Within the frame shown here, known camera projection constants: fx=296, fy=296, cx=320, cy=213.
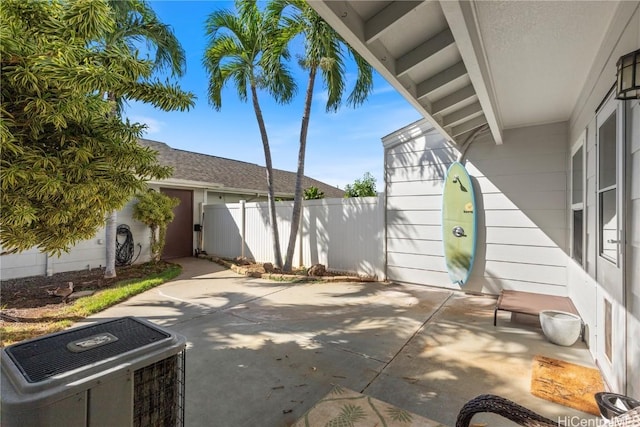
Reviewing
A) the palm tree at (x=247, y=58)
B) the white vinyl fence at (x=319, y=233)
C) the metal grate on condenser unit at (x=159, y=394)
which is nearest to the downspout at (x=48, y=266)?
the white vinyl fence at (x=319, y=233)

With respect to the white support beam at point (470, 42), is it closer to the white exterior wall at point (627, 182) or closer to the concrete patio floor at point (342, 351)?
the white exterior wall at point (627, 182)

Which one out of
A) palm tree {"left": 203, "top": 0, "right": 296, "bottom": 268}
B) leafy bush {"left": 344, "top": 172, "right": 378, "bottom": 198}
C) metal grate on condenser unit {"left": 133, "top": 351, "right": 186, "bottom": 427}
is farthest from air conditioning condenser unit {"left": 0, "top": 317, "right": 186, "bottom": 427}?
leafy bush {"left": 344, "top": 172, "right": 378, "bottom": 198}

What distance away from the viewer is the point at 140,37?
6723 mm

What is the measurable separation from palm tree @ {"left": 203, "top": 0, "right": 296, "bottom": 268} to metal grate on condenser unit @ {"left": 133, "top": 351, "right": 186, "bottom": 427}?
20.1 ft

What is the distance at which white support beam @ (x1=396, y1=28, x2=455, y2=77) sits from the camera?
104 inches

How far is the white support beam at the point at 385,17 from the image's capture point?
2164 mm

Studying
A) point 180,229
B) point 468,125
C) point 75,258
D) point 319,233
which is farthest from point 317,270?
point 75,258

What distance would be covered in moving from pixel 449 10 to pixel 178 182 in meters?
9.07

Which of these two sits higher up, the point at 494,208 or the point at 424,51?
the point at 424,51

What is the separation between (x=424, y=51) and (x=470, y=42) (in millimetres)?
550

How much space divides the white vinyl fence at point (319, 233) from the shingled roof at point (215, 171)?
180cm

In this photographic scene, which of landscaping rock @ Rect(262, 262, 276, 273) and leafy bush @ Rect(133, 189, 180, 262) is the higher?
leafy bush @ Rect(133, 189, 180, 262)

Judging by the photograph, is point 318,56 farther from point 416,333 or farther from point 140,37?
point 416,333

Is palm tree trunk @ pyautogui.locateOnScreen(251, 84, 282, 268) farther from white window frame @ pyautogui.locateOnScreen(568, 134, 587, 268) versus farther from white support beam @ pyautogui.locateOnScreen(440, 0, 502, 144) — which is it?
white window frame @ pyautogui.locateOnScreen(568, 134, 587, 268)
